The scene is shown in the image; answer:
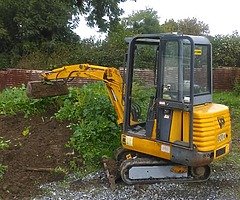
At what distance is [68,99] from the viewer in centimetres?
902

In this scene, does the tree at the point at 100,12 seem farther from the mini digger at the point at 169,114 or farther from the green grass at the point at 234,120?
the mini digger at the point at 169,114

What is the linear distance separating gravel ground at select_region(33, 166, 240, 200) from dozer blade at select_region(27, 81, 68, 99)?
2132 mm

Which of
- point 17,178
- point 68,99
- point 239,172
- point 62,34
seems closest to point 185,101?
point 239,172

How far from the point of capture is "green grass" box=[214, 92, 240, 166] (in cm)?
784

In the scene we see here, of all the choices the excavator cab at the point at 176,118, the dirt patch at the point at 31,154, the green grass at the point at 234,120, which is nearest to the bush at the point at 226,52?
the green grass at the point at 234,120

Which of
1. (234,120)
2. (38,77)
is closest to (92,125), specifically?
(234,120)

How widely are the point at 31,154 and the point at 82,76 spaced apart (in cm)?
161

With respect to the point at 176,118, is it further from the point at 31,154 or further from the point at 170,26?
the point at 170,26

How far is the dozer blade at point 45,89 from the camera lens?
8.15m

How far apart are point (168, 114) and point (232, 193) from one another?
157 cm

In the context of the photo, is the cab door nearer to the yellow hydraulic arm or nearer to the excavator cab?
the excavator cab

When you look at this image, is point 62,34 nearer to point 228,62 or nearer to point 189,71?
point 228,62

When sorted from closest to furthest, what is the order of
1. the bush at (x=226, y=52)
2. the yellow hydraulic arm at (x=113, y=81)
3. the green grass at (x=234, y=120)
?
the yellow hydraulic arm at (x=113, y=81) → the green grass at (x=234, y=120) → the bush at (x=226, y=52)

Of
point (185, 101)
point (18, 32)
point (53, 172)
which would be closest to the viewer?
point (185, 101)
